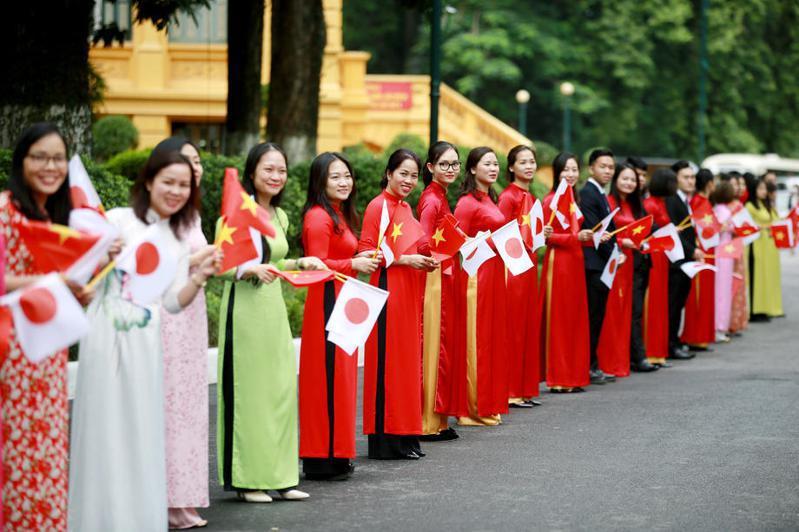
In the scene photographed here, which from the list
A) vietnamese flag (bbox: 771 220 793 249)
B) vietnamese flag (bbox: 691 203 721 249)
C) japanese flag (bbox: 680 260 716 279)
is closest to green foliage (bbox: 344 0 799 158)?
vietnamese flag (bbox: 771 220 793 249)

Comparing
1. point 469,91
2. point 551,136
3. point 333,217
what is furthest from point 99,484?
point 551,136

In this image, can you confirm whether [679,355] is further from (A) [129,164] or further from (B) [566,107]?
(B) [566,107]

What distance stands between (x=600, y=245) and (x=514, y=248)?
2.59 metres

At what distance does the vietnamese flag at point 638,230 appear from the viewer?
45.2ft

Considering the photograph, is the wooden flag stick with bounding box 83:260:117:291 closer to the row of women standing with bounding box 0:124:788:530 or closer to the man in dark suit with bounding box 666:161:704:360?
the row of women standing with bounding box 0:124:788:530

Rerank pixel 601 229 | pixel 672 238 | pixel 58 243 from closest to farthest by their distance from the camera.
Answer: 1. pixel 58 243
2. pixel 601 229
3. pixel 672 238

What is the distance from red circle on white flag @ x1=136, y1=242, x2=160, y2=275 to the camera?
6.81 metres

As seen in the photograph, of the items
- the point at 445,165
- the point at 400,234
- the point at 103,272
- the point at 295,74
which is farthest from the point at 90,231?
the point at 295,74

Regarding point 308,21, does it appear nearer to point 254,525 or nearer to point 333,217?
point 333,217

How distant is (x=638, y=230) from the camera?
1388 centimetres

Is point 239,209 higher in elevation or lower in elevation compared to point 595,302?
higher

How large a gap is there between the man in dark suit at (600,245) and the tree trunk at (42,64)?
17.1ft

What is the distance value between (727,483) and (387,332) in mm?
2366

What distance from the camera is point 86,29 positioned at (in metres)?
15.1
